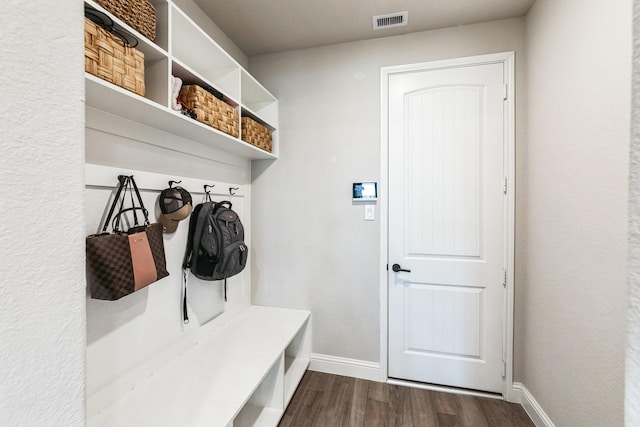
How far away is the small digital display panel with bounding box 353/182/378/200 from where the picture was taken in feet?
7.04

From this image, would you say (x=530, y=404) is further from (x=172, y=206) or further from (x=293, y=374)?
(x=172, y=206)

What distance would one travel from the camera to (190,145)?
5.57 feet

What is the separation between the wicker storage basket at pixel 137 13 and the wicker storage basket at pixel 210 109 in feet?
0.93

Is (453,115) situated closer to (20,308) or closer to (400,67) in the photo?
(400,67)

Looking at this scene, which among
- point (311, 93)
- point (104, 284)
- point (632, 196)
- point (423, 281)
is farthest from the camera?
point (311, 93)

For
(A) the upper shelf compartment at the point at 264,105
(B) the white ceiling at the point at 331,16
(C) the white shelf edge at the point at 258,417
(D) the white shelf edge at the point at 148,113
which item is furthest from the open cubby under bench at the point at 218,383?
(B) the white ceiling at the point at 331,16

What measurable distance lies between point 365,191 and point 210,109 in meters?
1.21

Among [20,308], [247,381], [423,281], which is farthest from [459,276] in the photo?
[20,308]

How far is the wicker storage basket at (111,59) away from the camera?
941mm

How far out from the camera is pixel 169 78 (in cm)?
125

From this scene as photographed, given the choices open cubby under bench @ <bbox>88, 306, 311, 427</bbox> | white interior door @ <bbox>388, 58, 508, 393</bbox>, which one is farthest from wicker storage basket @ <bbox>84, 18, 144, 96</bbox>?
white interior door @ <bbox>388, 58, 508, 393</bbox>

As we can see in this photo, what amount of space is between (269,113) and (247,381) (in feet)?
6.27

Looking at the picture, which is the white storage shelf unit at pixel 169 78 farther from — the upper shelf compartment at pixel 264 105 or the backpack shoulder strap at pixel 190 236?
the backpack shoulder strap at pixel 190 236

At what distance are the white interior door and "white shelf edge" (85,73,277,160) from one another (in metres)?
1.23
